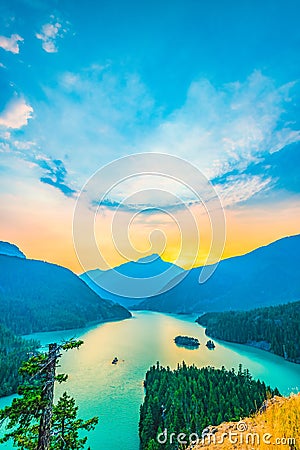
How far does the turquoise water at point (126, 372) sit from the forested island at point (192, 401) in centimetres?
237

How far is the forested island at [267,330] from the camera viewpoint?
6856cm

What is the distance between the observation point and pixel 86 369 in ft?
158

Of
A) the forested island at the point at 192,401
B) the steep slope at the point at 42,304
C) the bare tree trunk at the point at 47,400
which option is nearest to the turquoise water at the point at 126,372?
the forested island at the point at 192,401

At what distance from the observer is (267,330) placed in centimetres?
8125

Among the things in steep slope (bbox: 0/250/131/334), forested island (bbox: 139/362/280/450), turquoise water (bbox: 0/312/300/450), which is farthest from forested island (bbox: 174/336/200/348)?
steep slope (bbox: 0/250/131/334)

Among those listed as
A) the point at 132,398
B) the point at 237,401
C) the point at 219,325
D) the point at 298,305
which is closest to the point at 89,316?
the point at 219,325

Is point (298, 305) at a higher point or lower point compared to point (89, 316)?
lower

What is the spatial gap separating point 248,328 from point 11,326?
90.5 m

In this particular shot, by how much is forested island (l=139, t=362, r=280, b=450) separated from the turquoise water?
7.77ft

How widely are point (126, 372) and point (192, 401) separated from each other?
800 inches

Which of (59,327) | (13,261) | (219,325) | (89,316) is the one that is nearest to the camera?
(219,325)

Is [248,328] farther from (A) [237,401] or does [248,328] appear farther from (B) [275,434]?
(B) [275,434]

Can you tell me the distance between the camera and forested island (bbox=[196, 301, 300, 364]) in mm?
68562

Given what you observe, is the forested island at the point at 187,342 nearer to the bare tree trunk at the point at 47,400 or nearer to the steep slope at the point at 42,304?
the steep slope at the point at 42,304
